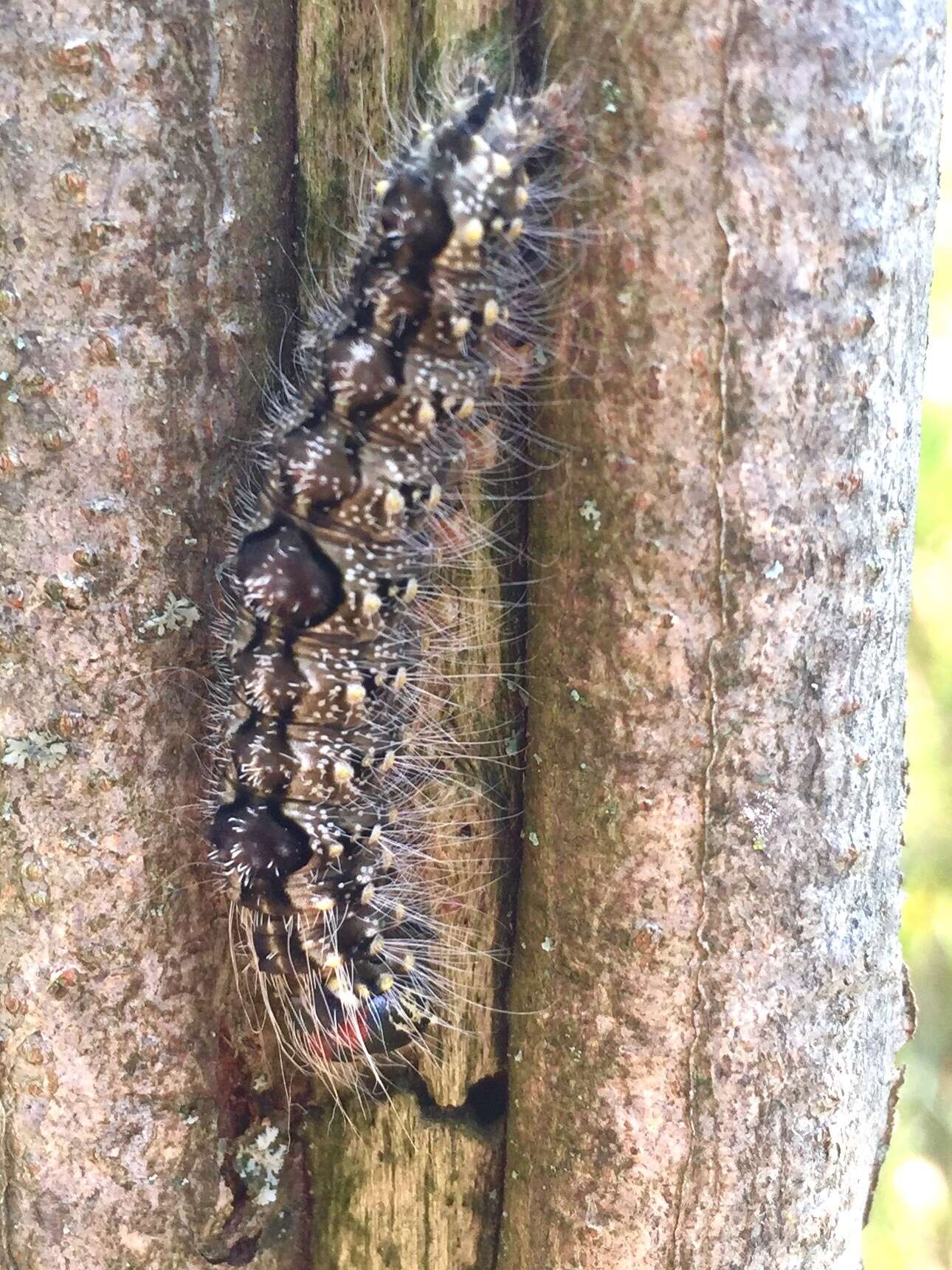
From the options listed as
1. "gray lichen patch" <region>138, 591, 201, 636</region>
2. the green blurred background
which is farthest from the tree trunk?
the green blurred background

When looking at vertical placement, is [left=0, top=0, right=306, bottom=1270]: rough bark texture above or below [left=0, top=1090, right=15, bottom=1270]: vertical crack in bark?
above

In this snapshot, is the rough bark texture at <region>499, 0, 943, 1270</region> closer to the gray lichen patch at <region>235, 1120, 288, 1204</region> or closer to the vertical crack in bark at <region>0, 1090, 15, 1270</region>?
the gray lichen patch at <region>235, 1120, 288, 1204</region>

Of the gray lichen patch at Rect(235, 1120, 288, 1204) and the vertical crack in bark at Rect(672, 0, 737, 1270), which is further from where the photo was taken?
the gray lichen patch at Rect(235, 1120, 288, 1204)

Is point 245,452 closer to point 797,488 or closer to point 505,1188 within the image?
point 797,488

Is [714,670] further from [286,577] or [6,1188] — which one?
[6,1188]

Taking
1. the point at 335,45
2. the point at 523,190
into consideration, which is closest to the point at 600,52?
the point at 523,190

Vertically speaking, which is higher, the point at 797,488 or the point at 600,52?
the point at 600,52
